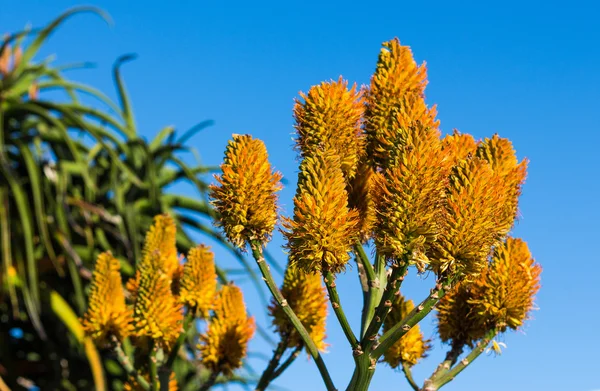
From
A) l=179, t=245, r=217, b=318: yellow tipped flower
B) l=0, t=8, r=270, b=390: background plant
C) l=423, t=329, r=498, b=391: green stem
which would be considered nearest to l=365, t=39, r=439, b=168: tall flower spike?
l=423, t=329, r=498, b=391: green stem

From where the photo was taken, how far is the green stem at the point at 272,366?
117 inches

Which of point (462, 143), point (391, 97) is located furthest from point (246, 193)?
point (462, 143)

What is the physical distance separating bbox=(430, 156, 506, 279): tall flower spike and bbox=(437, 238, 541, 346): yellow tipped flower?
441mm

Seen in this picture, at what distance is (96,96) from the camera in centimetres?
767

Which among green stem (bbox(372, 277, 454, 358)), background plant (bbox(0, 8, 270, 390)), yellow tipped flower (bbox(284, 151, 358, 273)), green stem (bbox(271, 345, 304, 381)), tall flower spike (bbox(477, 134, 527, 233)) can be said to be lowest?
green stem (bbox(372, 277, 454, 358))

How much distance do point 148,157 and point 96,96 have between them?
1.24 meters

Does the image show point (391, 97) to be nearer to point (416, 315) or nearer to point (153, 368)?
point (416, 315)

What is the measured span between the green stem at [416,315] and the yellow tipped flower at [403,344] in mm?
499

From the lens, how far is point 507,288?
96.7 inches

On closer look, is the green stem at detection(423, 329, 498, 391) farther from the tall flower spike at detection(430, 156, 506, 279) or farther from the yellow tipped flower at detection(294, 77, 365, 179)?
the yellow tipped flower at detection(294, 77, 365, 179)

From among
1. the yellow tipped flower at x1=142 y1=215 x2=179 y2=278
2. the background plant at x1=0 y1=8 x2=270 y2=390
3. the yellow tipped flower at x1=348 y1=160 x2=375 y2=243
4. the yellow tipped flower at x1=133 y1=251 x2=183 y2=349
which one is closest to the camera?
the yellow tipped flower at x1=348 y1=160 x2=375 y2=243

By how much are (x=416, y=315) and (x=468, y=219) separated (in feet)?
0.95

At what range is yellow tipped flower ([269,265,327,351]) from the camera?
9.25ft

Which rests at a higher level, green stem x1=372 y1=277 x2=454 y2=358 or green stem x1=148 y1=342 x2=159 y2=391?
green stem x1=148 y1=342 x2=159 y2=391
